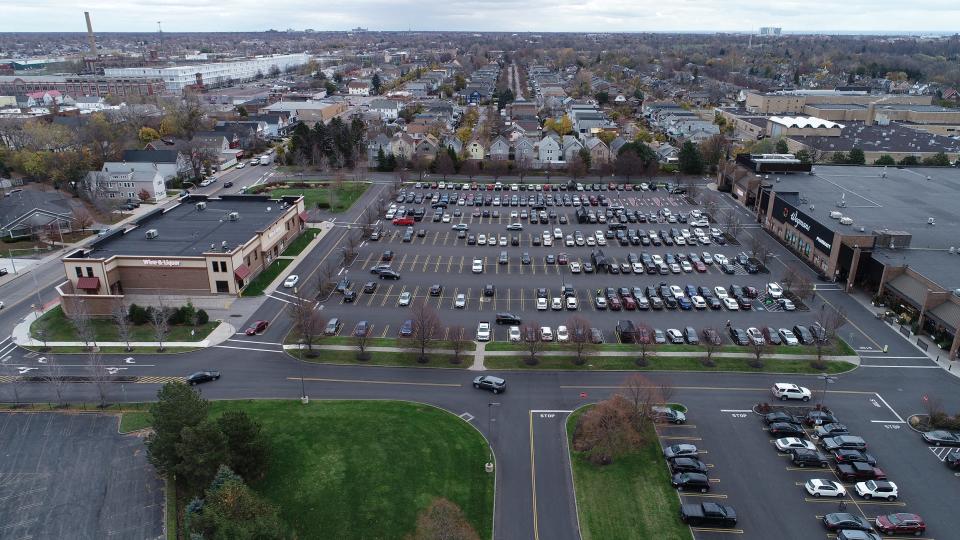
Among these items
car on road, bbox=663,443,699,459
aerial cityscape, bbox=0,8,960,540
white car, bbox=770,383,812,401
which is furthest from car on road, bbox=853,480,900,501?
white car, bbox=770,383,812,401

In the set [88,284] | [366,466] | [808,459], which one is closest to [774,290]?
[808,459]

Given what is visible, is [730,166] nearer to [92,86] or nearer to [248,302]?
[248,302]

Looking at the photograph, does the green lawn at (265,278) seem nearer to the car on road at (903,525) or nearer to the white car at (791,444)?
the white car at (791,444)

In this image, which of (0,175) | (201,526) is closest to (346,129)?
(0,175)

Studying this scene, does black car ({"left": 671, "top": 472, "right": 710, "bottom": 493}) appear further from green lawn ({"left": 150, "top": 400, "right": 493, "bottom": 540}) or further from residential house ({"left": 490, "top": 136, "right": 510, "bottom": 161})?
residential house ({"left": 490, "top": 136, "right": 510, "bottom": 161})

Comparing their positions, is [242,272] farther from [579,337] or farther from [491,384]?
[579,337]

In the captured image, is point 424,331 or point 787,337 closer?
point 424,331
